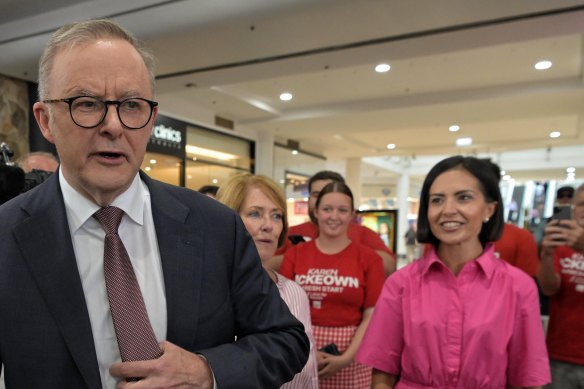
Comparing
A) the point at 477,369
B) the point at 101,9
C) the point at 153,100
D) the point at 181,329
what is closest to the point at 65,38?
the point at 153,100

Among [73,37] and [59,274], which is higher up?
[73,37]

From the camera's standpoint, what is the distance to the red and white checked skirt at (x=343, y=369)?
2438 millimetres

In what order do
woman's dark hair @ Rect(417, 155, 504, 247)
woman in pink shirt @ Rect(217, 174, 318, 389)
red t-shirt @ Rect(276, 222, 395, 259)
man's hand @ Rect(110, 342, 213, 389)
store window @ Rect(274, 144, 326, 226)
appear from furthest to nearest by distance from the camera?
store window @ Rect(274, 144, 326, 226), red t-shirt @ Rect(276, 222, 395, 259), woman in pink shirt @ Rect(217, 174, 318, 389), woman's dark hair @ Rect(417, 155, 504, 247), man's hand @ Rect(110, 342, 213, 389)

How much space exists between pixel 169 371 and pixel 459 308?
1082mm

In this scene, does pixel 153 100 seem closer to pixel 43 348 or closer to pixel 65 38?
pixel 65 38

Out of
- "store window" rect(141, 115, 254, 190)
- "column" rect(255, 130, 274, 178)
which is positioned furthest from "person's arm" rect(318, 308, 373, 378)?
"column" rect(255, 130, 274, 178)

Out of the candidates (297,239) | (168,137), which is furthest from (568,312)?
(168,137)

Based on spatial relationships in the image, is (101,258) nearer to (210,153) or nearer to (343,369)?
(343,369)

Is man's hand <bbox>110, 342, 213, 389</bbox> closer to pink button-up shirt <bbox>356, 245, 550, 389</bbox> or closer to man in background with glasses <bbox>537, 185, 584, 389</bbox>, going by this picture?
pink button-up shirt <bbox>356, 245, 550, 389</bbox>

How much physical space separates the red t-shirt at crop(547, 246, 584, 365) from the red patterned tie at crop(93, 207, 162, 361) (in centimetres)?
236

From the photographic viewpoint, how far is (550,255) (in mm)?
2289

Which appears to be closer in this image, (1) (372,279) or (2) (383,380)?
(2) (383,380)

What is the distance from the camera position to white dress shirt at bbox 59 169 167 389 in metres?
0.87

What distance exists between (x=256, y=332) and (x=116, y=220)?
15.4 inches
